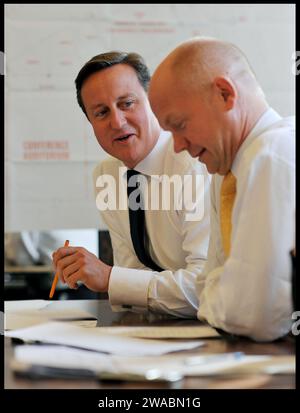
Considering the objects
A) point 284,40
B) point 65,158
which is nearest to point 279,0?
point 284,40

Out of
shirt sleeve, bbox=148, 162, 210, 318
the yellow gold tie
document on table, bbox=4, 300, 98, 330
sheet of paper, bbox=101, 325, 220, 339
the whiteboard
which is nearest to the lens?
sheet of paper, bbox=101, 325, 220, 339

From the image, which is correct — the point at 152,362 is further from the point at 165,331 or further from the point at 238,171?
the point at 238,171

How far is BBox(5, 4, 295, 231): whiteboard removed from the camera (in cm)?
334

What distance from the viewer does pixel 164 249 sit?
2.07 metres

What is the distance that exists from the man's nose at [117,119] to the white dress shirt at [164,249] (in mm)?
137

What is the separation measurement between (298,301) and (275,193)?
0.72ft

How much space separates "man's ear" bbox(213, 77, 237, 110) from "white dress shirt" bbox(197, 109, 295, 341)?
0.13m

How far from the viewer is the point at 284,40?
3404mm

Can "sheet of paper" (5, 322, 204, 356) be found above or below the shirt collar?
below

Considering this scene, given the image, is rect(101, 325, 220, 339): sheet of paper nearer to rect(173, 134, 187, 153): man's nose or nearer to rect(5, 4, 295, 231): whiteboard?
rect(173, 134, 187, 153): man's nose

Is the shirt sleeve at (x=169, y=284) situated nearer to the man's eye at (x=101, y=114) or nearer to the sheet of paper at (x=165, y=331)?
the sheet of paper at (x=165, y=331)

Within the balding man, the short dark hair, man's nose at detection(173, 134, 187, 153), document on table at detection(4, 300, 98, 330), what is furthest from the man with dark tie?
man's nose at detection(173, 134, 187, 153)

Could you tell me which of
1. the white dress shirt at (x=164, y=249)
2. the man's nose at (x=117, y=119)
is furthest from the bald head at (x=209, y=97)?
the man's nose at (x=117, y=119)

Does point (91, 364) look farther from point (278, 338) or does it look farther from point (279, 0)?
point (279, 0)
